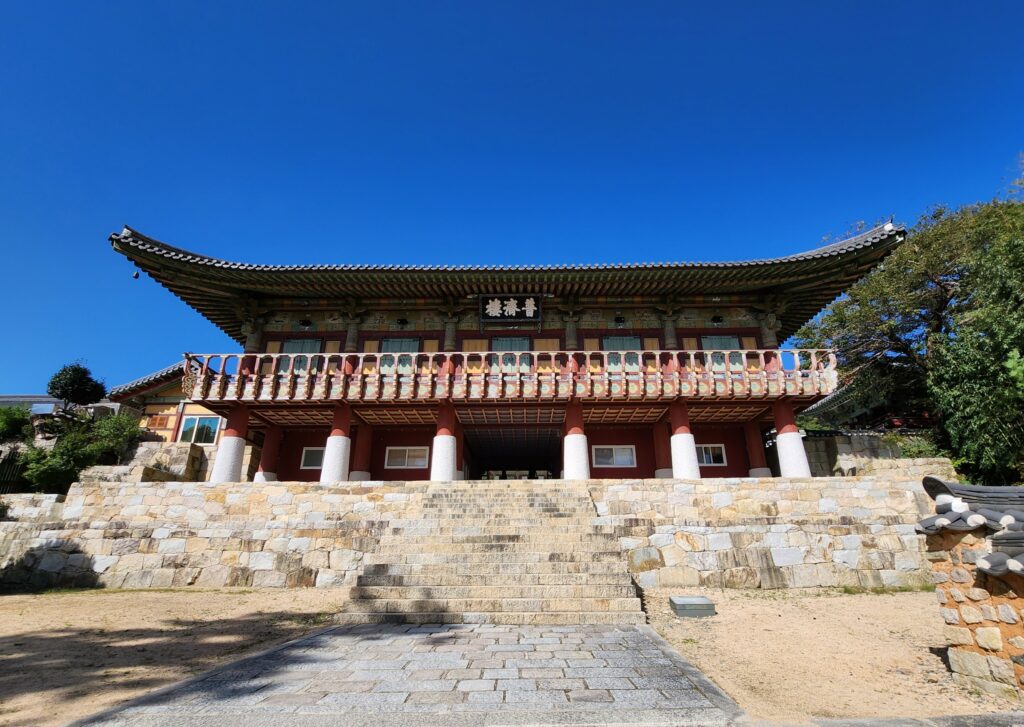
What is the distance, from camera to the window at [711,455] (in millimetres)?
17812

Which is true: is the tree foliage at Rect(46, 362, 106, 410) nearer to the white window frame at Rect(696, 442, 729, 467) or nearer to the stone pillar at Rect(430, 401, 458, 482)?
the stone pillar at Rect(430, 401, 458, 482)

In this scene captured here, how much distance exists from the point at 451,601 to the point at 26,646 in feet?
19.4

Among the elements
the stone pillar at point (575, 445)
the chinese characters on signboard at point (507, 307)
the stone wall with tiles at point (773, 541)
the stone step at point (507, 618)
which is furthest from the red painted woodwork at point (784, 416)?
the stone step at point (507, 618)

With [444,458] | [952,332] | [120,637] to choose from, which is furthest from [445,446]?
[952,332]

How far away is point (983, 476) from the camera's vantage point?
1719 cm

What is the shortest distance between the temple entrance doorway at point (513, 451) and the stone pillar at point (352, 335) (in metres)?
5.59

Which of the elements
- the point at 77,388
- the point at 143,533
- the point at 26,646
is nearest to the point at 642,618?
the point at 26,646

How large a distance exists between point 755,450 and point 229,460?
18792 millimetres

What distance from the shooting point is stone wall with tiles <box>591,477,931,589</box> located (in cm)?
952

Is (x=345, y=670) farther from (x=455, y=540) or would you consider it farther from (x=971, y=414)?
(x=971, y=414)

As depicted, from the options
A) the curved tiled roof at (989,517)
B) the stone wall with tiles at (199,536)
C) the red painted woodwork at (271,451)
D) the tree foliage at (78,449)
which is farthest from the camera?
the red painted woodwork at (271,451)

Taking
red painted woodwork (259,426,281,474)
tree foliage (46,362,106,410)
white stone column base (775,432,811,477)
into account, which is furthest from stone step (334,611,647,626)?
tree foliage (46,362,106,410)

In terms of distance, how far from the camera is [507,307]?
1781cm

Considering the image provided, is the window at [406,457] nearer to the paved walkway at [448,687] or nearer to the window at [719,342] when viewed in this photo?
the window at [719,342]
